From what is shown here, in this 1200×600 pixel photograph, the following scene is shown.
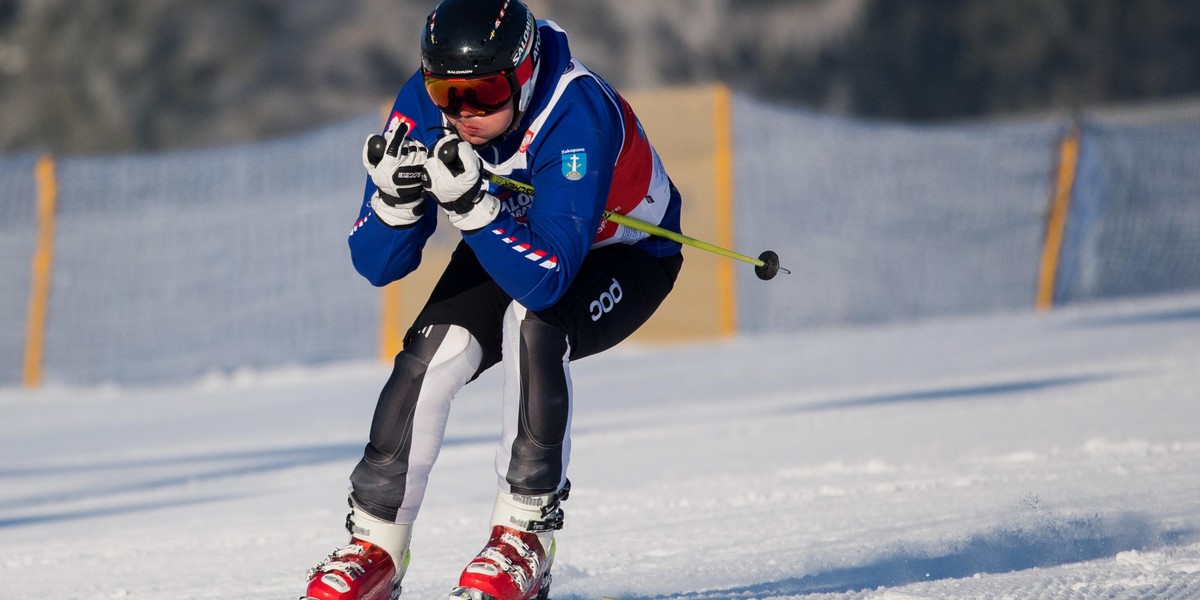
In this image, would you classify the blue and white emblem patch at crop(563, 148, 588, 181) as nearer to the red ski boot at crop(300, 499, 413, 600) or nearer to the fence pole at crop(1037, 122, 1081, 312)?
the red ski boot at crop(300, 499, 413, 600)

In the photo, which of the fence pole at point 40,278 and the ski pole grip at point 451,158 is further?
the fence pole at point 40,278

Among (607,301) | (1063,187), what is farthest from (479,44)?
(1063,187)

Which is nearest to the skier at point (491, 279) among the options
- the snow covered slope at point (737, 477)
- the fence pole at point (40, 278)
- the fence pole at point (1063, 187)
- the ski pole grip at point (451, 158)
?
the ski pole grip at point (451, 158)

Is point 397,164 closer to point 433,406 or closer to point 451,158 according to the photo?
point 451,158

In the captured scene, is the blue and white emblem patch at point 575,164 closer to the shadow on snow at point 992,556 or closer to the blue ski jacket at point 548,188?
the blue ski jacket at point 548,188

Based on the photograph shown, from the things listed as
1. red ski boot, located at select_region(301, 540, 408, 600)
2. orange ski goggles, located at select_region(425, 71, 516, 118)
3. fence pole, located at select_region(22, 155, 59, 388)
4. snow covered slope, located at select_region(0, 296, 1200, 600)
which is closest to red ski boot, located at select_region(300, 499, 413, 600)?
red ski boot, located at select_region(301, 540, 408, 600)

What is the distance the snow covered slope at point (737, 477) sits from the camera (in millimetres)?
4266

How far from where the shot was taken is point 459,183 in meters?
3.47

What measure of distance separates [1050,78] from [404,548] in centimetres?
3220

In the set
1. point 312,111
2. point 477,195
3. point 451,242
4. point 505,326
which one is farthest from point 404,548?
point 312,111

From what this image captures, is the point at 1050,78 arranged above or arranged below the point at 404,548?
above

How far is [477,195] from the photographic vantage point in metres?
3.53

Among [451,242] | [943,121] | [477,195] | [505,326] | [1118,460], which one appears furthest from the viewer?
[943,121]

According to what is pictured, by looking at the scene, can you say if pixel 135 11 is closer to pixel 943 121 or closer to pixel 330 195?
pixel 943 121
